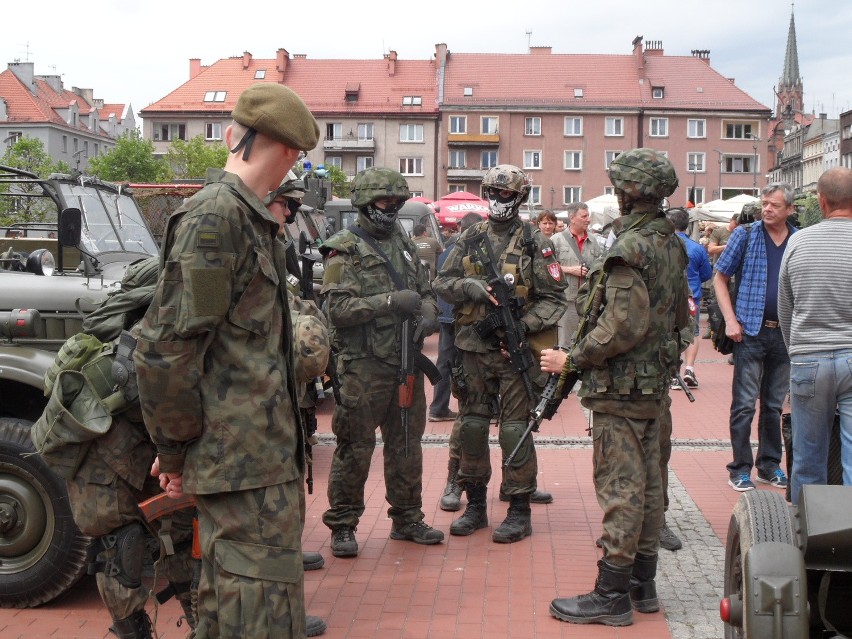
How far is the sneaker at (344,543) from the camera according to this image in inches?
229

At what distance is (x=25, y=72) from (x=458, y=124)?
116 ft

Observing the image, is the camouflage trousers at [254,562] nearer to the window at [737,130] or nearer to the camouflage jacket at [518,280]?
the camouflage jacket at [518,280]

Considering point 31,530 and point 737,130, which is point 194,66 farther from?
point 31,530

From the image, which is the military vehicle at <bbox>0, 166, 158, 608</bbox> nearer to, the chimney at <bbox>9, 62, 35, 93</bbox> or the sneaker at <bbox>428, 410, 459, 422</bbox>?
the sneaker at <bbox>428, 410, 459, 422</bbox>

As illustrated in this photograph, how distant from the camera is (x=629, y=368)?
473 cm

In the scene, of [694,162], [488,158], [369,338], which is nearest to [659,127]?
[694,162]

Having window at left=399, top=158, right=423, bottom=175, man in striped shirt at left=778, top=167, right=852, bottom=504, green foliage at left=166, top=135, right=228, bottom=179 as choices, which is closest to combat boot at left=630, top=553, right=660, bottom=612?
man in striped shirt at left=778, top=167, right=852, bottom=504

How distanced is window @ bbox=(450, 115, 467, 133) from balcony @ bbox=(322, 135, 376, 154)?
5543 mm

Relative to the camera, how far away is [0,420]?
16.3ft

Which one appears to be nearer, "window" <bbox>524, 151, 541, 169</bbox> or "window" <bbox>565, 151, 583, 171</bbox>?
"window" <bbox>565, 151, 583, 171</bbox>

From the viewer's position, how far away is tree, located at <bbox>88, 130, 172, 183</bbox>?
2330 inches

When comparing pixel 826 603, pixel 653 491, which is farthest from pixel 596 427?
pixel 826 603

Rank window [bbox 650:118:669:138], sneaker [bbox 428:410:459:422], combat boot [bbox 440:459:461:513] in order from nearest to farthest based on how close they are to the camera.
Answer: combat boot [bbox 440:459:461:513] → sneaker [bbox 428:410:459:422] → window [bbox 650:118:669:138]

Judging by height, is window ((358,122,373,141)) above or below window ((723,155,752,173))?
above
